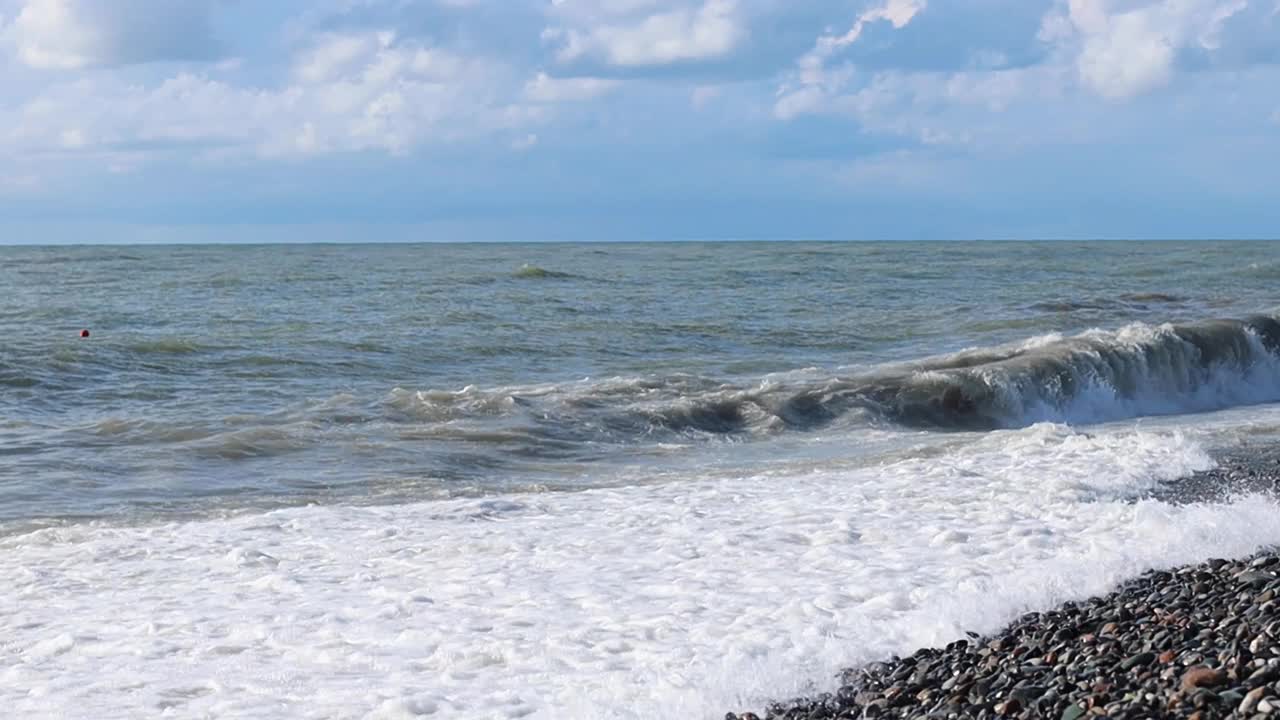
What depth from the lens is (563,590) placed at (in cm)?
726

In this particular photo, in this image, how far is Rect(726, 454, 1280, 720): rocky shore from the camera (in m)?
4.57

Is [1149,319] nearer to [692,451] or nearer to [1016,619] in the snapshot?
[692,451]

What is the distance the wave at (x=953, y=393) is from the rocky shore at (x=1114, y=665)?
835 centimetres

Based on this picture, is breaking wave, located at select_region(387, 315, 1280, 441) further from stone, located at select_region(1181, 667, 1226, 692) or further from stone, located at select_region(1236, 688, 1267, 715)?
stone, located at select_region(1236, 688, 1267, 715)

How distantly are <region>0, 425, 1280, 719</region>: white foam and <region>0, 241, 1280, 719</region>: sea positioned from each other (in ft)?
0.09

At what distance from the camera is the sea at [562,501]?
6.06 meters

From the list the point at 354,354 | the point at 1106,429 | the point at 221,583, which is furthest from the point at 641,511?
the point at 354,354

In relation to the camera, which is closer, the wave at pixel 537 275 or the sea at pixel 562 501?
the sea at pixel 562 501

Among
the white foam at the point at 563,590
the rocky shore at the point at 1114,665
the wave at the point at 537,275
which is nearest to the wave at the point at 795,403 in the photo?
the white foam at the point at 563,590

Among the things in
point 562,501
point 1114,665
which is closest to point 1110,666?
point 1114,665

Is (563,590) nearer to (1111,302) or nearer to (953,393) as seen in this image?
(953,393)

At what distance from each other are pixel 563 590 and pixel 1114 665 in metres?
3.12

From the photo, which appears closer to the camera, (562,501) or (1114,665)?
(1114,665)

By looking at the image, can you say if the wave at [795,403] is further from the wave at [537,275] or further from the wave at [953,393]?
the wave at [537,275]
